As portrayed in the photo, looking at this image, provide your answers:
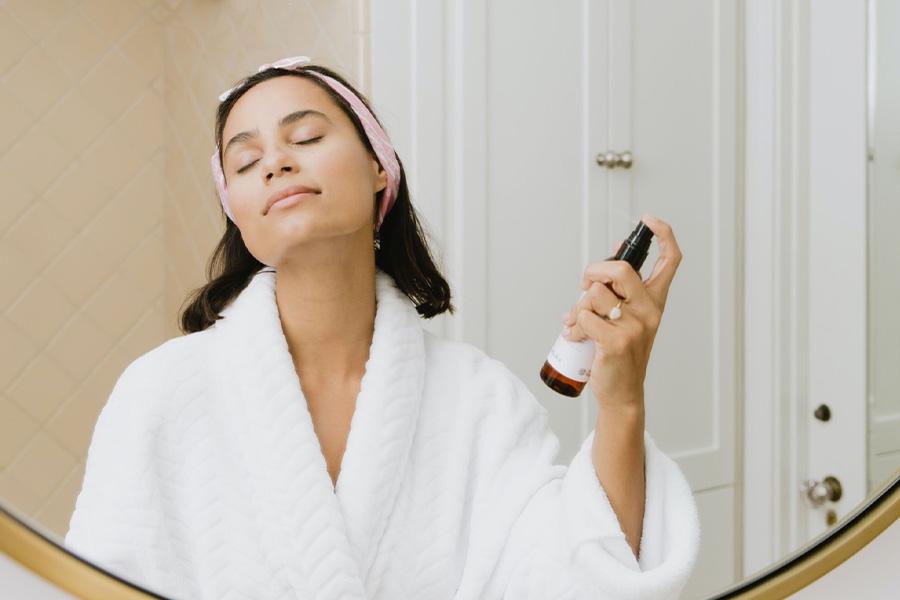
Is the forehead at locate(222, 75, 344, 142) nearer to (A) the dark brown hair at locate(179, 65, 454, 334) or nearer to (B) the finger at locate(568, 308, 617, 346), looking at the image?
(A) the dark brown hair at locate(179, 65, 454, 334)

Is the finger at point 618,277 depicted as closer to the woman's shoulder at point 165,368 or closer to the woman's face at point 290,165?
the woman's face at point 290,165

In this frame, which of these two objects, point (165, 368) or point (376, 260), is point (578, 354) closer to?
point (376, 260)

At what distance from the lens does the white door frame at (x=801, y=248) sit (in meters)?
0.57

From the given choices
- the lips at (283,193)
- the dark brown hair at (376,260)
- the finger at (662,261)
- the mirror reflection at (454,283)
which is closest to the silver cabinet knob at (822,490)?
the mirror reflection at (454,283)

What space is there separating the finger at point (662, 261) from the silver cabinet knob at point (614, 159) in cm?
4

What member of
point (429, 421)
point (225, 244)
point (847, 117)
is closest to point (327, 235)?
point (225, 244)

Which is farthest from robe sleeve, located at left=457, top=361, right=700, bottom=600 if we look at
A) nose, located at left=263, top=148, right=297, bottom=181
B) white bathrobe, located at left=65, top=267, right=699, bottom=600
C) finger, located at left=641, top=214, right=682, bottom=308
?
nose, located at left=263, top=148, right=297, bottom=181

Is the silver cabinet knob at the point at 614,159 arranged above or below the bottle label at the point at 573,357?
above

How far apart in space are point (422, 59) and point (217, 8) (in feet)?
0.46

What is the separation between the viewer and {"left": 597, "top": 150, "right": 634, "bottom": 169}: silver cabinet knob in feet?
1.85

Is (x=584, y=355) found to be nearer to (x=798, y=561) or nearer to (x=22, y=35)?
(x=798, y=561)

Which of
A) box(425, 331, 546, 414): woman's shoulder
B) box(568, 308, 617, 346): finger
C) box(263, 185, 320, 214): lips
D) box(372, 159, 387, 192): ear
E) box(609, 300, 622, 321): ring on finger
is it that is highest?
box(372, 159, 387, 192): ear

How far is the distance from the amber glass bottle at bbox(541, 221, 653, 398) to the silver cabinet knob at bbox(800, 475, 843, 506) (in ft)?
0.62

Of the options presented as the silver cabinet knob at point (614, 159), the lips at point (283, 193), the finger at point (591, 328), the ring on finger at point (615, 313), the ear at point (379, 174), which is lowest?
the finger at point (591, 328)
